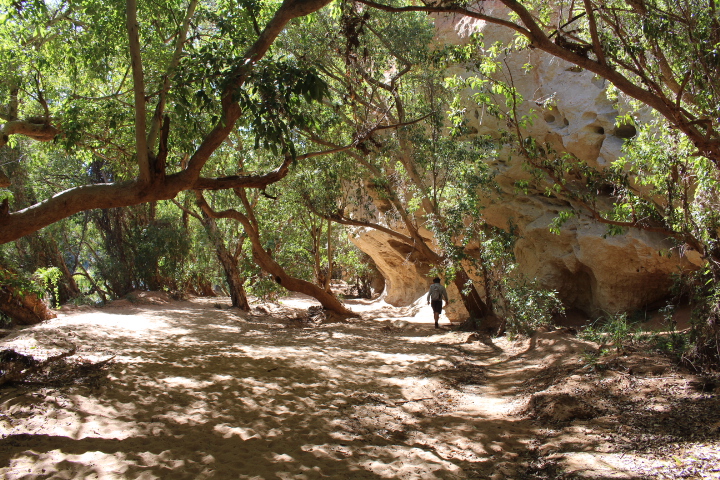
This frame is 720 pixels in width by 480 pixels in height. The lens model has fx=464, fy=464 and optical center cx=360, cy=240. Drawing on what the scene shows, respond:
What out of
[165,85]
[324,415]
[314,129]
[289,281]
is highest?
[314,129]

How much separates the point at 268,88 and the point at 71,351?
461cm

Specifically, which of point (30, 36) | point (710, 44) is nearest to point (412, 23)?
point (710, 44)

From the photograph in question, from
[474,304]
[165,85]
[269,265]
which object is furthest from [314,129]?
[474,304]

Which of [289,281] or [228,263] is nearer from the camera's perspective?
[289,281]

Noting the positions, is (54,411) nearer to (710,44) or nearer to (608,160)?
(710,44)

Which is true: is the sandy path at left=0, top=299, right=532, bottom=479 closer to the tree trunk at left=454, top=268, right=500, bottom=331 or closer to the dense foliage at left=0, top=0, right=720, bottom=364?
the dense foliage at left=0, top=0, right=720, bottom=364

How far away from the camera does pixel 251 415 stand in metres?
5.04

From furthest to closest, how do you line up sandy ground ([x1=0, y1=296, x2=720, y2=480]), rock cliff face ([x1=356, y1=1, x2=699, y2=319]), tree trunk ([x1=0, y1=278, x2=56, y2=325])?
1. rock cliff face ([x1=356, y1=1, x2=699, y2=319])
2. tree trunk ([x1=0, y1=278, x2=56, y2=325])
3. sandy ground ([x1=0, y1=296, x2=720, y2=480])

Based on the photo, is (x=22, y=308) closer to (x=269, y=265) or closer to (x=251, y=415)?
(x=269, y=265)

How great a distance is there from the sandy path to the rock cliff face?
4345 mm

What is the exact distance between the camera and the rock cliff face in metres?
10.3

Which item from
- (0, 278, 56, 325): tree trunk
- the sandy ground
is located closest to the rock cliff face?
the sandy ground

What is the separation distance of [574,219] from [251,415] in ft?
30.7

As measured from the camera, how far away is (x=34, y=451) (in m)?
3.79
